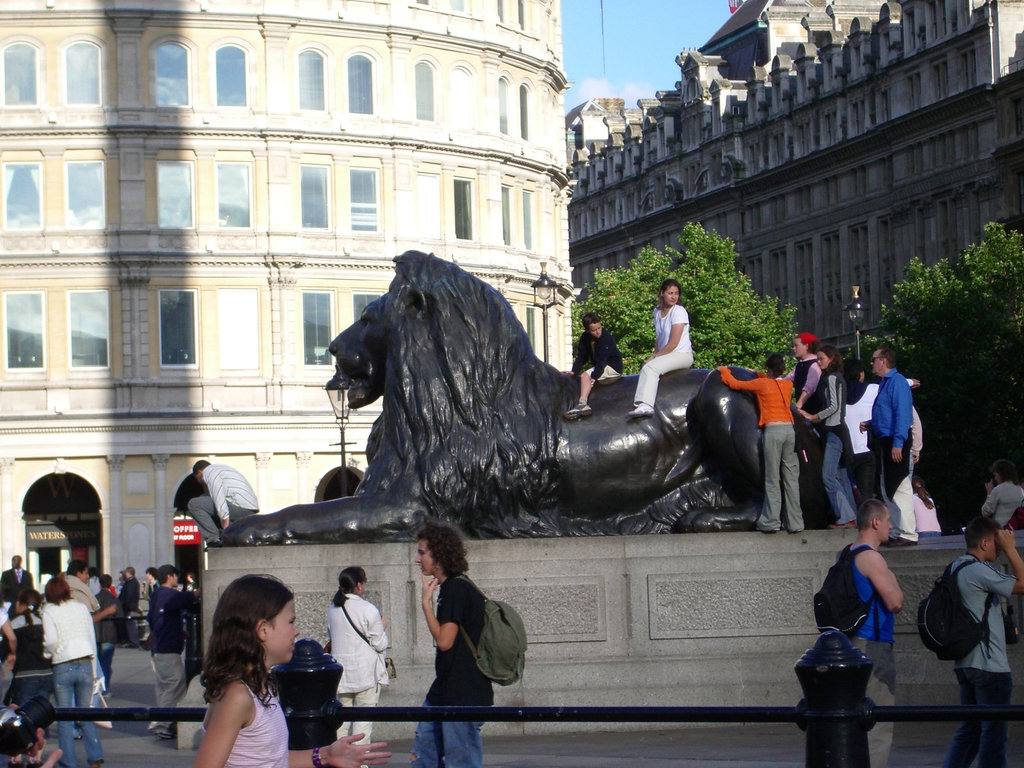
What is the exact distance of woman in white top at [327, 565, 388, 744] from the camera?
1209 cm

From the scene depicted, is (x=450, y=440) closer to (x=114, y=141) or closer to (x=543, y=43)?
(x=114, y=141)

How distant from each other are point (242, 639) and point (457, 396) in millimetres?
7937

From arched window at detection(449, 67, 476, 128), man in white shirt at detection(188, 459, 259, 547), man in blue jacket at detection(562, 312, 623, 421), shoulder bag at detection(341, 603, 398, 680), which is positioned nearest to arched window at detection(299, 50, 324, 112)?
arched window at detection(449, 67, 476, 128)

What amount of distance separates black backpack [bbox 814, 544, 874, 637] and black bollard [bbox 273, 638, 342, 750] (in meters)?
4.17

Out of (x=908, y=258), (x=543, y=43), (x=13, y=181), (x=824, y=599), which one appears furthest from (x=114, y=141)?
(x=824, y=599)

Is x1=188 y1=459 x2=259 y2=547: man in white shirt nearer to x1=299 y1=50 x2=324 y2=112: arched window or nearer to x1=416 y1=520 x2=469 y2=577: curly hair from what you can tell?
x1=416 y1=520 x2=469 y2=577: curly hair

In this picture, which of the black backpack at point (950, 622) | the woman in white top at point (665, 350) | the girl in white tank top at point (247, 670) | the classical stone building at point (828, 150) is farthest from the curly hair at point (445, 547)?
the classical stone building at point (828, 150)

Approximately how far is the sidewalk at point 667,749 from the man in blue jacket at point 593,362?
2.36 meters

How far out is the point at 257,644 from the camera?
214 inches

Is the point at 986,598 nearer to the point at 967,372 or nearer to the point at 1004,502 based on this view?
the point at 1004,502

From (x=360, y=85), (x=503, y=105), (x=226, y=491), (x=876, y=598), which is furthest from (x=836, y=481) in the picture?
(x=503, y=105)

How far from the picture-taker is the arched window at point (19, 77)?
53469 millimetres

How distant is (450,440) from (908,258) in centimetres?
6719

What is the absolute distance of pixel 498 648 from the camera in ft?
30.3
